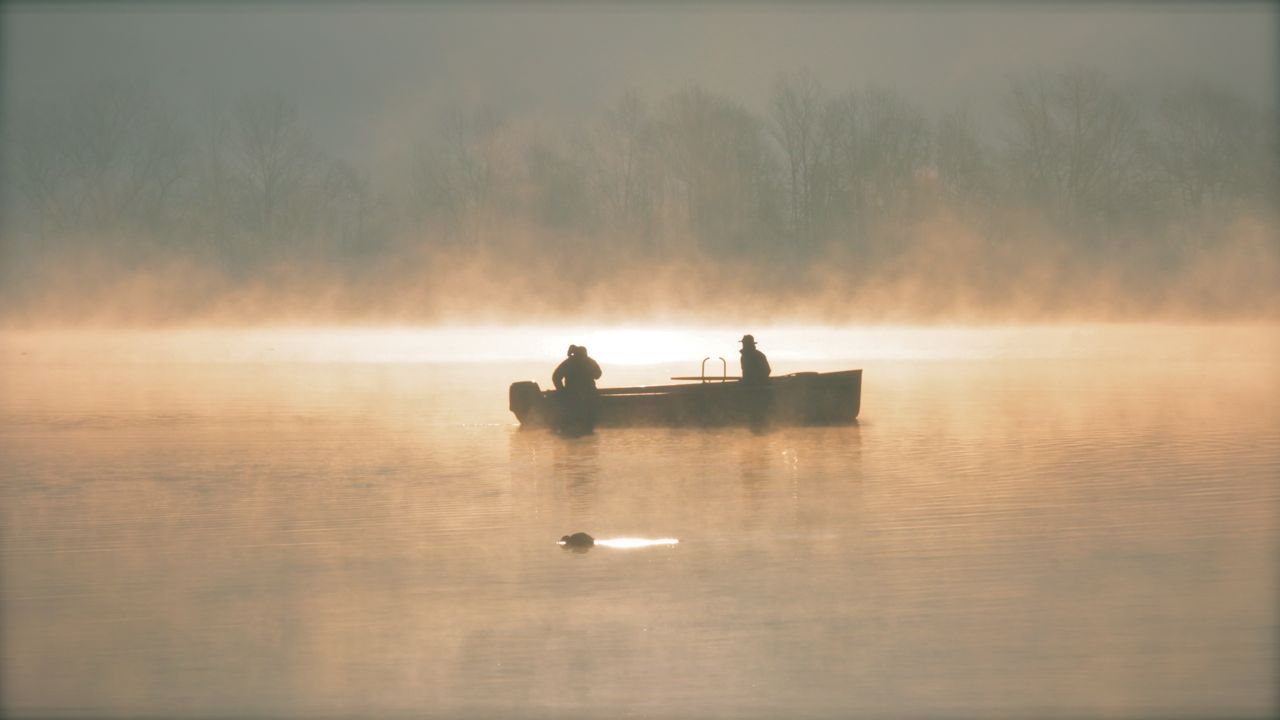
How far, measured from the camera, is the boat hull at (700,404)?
2355cm

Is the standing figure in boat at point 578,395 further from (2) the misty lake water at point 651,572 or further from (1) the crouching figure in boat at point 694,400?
(2) the misty lake water at point 651,572

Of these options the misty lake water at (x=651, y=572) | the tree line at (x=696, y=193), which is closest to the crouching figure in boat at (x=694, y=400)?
the misty lake water at (x=651, y=572)

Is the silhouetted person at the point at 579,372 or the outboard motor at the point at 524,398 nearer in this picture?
the silhouetted person at the point at 579,372

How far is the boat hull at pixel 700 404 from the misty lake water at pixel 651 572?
0.37 meters

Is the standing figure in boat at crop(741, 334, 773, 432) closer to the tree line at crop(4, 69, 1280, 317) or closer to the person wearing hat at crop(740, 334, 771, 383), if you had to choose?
the person wearing hat at crop(740, 334, 771, 383)

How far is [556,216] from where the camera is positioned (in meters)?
72.6

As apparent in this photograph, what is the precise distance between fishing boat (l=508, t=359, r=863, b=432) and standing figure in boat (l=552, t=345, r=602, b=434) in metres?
0.02

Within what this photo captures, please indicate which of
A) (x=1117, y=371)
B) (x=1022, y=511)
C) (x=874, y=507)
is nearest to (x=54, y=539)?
(x=874, y=507)

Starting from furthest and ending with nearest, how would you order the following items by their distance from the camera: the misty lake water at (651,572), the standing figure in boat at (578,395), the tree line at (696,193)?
1. the tree line at (696,193)
2. the standing figure in boat at (578,395)
3. the misty lake water at (651,572)

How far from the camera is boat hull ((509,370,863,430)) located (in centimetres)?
2355

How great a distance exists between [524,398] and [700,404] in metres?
2.94

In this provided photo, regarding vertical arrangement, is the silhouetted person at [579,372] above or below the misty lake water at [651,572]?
above

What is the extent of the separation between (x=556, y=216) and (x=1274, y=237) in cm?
3163

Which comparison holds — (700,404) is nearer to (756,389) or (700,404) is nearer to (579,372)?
(756,389)
